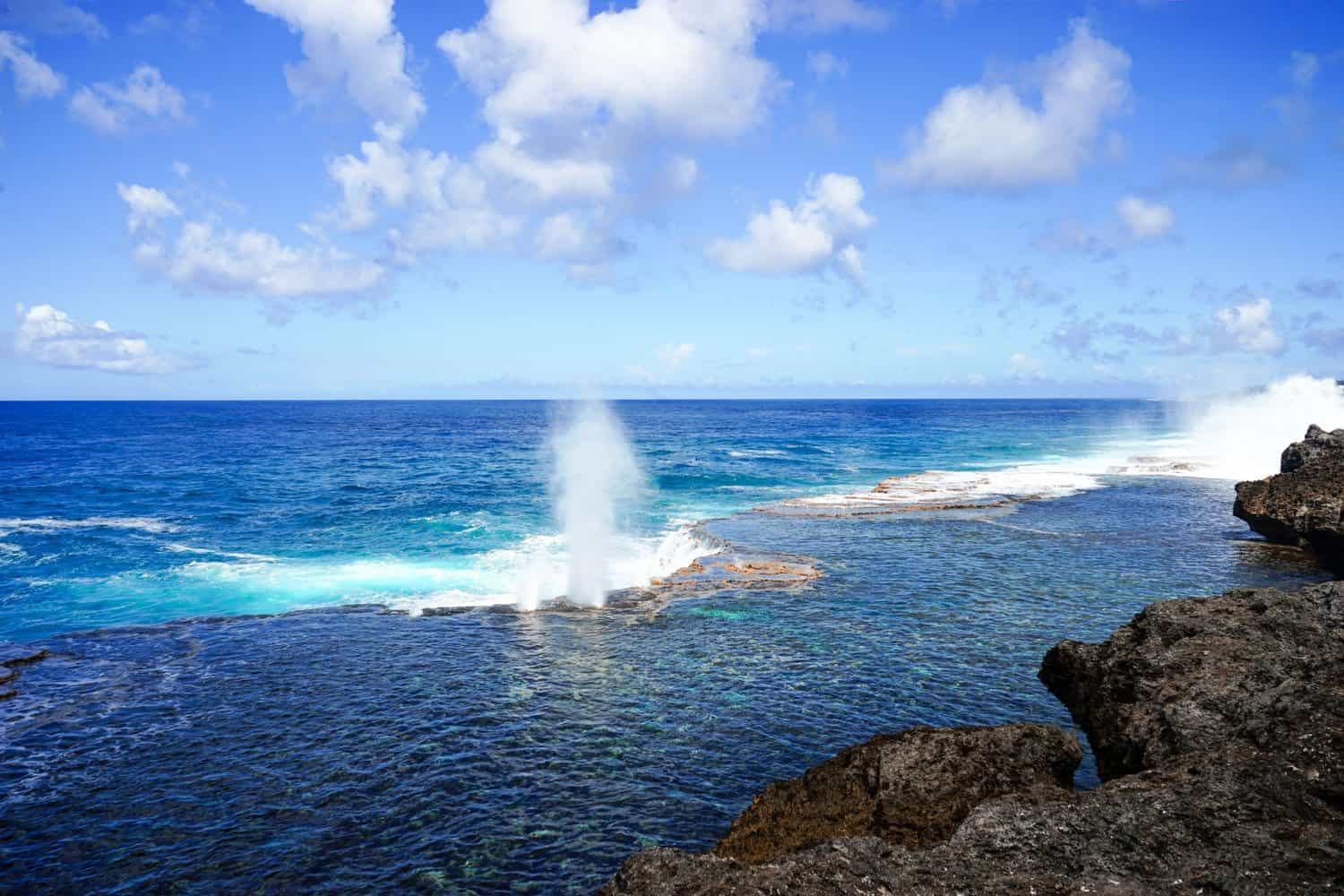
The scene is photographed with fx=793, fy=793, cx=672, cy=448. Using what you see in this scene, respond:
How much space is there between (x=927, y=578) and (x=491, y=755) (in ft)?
59.6

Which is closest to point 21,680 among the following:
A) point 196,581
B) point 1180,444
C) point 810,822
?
point 196,581

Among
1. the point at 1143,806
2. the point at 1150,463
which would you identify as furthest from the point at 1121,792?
the point at 1150,463

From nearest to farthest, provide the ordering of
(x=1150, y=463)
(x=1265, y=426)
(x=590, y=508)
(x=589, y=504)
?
(x=590, y=508), (x=589, y=504), (x=1150, y=463), (x=1265, y=426)

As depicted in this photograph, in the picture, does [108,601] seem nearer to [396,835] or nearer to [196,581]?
[196,581]

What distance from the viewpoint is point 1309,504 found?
29359 millimetres

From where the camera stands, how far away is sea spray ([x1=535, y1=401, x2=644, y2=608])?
29.4m

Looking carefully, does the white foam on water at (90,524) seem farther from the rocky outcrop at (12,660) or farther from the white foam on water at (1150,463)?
the white foam on water at (1150,463)

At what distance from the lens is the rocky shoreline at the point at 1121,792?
7.44 m

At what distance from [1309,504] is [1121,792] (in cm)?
2764

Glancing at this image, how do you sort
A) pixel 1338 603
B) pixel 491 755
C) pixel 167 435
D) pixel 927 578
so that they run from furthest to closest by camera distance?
pixel 167 435, pixel 927 578, pixel 491 755, pixel 1338 603

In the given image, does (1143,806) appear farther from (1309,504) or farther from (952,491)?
(952,491)

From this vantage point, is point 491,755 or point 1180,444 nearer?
point 491,755

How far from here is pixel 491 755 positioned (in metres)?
15.0

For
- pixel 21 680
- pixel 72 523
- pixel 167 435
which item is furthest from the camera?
pixel 167 435
